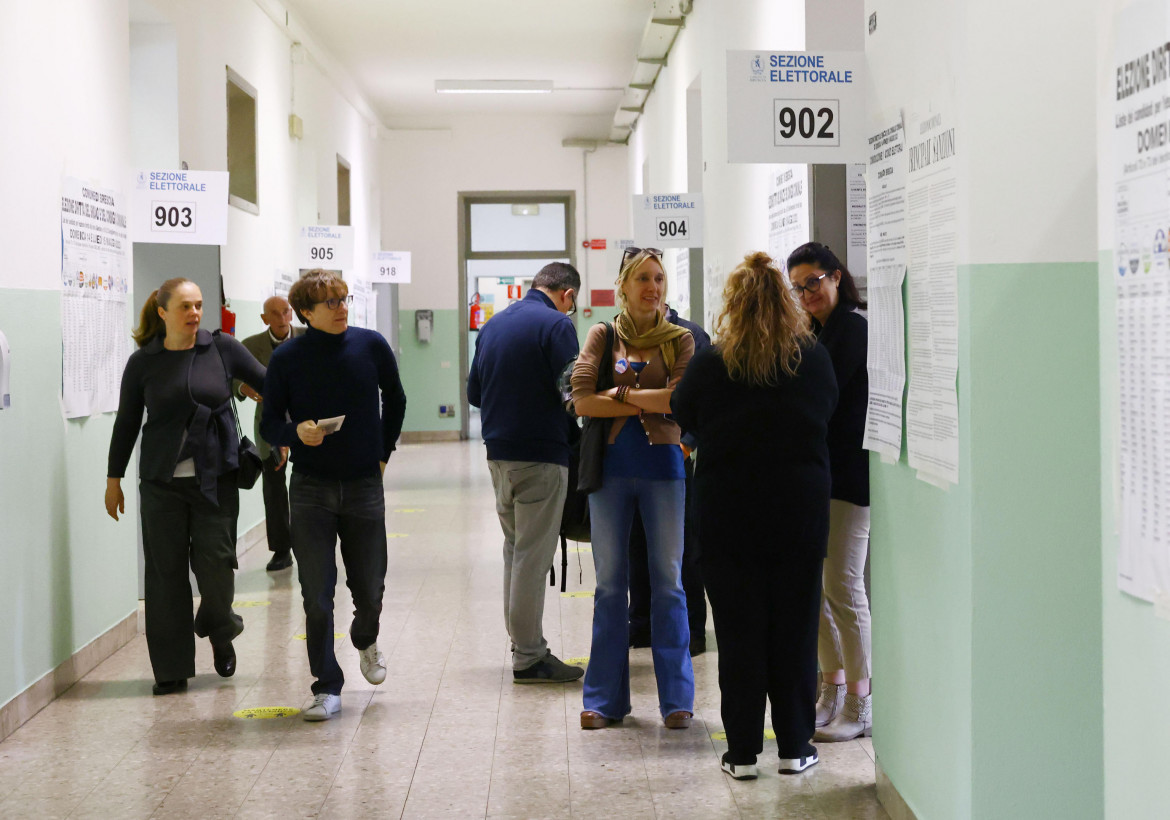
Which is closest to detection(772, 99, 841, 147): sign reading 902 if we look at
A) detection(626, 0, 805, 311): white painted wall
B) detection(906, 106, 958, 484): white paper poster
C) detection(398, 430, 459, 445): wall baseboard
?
detection(906, 106, 958, 484): white paper poster

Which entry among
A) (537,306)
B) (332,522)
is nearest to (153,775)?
(332,522)

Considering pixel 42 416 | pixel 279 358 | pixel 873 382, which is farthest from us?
pixel 42 416

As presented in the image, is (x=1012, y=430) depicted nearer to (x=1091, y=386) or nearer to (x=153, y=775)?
(x=1091, y=386)

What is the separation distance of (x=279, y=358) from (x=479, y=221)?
13378 millimetres

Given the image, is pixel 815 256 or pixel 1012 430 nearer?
pixel 1012 430

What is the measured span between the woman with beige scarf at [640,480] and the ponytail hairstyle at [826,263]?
44 cm

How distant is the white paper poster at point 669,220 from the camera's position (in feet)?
25.8

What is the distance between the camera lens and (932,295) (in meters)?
2.86

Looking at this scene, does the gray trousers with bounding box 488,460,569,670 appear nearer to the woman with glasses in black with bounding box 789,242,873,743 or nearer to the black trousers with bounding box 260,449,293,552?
the woman with glasses in black with bounding box 789,242,873,743

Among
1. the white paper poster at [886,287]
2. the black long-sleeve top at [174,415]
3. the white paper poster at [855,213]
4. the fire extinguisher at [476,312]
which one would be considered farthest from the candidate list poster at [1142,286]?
the fire extinguisher at [476,312]

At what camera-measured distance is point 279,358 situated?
4309 millimetres

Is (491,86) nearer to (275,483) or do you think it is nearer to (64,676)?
(275,483)

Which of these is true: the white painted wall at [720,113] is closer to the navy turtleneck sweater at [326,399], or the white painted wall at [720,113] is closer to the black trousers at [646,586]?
the black trousers at [646,586]

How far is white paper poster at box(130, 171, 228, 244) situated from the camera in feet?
19.2
